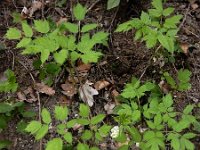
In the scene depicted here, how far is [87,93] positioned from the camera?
3.46 m

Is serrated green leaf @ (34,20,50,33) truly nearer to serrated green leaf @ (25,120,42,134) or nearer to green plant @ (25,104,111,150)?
green plant @ (25,104,111,150)

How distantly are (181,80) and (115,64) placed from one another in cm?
74

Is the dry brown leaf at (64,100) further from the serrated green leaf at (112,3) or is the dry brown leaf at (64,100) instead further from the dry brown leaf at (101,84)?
the serrated green leaf at (112,3)

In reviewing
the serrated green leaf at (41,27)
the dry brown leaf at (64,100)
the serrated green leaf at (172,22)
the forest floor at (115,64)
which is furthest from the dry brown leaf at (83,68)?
the serrated green leaf at (172,22)

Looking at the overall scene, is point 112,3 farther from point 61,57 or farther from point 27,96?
point 61,57

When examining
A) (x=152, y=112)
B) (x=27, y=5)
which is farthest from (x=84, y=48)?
(x=27, y=5)

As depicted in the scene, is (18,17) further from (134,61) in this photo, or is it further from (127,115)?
(127,115)

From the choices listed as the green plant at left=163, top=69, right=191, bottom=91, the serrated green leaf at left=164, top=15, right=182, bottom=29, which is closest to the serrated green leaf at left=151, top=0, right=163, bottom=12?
the serrated green leaf at left=164, top=15, right=182, bottom=29

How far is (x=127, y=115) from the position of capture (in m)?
Answer: 2.75

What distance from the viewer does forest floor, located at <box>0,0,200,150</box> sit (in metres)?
3.44

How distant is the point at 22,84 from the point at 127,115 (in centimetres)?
134

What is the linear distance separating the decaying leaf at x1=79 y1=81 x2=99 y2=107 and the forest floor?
5 cm

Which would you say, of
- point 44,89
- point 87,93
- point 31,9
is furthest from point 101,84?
point 31,9

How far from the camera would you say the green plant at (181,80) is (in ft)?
10.4
